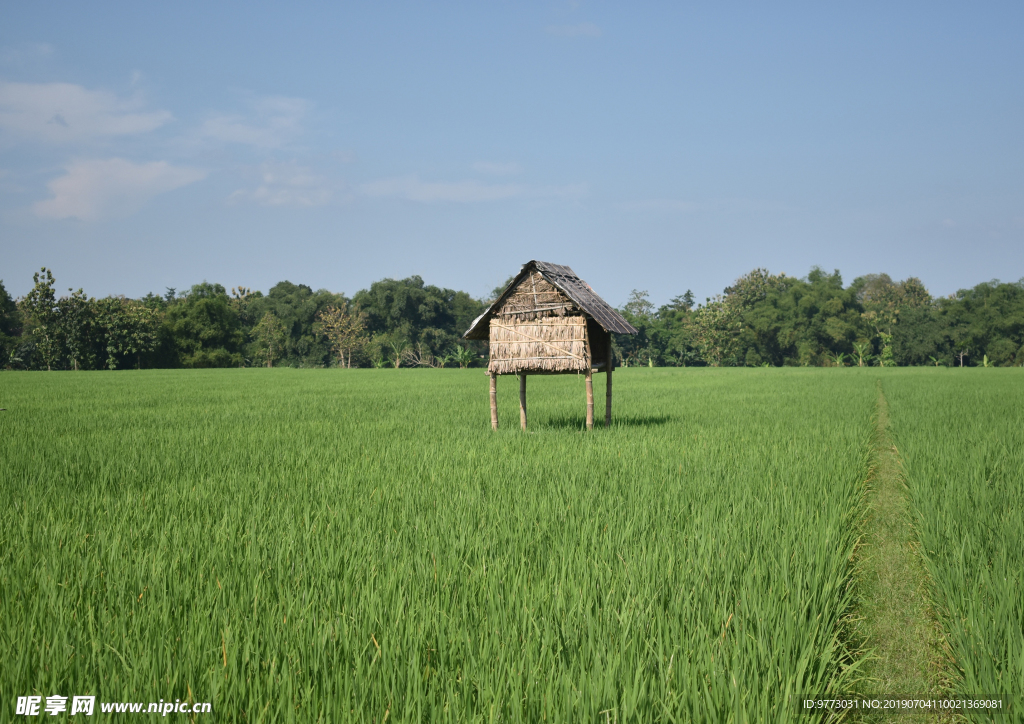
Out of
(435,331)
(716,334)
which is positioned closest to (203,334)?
(435,331)

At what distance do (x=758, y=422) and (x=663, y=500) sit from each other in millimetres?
6995

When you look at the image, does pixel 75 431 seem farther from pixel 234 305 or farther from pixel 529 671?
pixel 234 305

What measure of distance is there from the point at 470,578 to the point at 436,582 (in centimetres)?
18

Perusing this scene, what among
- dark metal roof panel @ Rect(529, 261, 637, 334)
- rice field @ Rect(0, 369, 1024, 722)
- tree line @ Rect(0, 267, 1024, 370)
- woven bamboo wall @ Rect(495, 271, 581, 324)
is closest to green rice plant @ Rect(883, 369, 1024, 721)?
rice field @ Rect(0, 369, 1024, 722)

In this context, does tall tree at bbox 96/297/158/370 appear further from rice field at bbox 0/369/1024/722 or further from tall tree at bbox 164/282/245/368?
rice field at bbox 0/369/1024/722

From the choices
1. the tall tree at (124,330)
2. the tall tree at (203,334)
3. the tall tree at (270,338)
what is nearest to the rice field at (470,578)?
the tall tree at (124,330)

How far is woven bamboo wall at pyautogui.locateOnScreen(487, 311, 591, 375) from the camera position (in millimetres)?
9500

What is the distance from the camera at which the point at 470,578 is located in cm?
328

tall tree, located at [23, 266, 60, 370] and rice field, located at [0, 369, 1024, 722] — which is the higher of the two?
tall tree, located at [23, 266, 60, 370]

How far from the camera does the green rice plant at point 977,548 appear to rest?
2518 millimetres

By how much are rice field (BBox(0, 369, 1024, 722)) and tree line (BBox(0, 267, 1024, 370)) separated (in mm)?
50961

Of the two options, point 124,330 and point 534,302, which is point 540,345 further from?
point 124,330

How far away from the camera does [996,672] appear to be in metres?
2.53

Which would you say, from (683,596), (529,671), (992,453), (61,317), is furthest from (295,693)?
(61,317)
